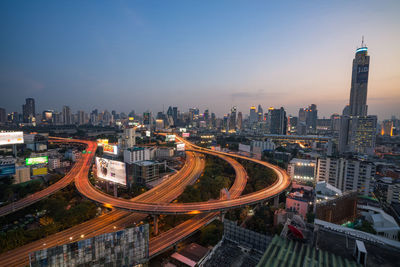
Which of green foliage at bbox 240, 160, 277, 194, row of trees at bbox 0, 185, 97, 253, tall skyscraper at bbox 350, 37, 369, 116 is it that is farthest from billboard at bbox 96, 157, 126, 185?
tall skyscraper at bbox 350, 37, 369, 116

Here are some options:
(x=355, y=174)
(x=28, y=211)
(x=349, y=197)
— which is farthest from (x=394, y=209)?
(x=28, y=211)

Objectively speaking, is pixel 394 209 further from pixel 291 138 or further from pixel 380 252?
pixel 291 138

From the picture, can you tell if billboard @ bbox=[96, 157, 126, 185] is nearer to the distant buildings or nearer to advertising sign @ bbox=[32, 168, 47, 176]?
advertising sign @ bbox=[32, 168, 47, 176]

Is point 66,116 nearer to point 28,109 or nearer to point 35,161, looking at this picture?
point 28,109

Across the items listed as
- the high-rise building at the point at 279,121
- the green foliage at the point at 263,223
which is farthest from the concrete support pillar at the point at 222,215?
the high-rise building at the point at 279,121

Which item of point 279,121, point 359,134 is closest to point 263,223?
point 359,134

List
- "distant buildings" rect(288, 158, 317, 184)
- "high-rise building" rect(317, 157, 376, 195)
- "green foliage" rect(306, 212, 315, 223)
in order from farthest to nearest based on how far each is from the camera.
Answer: "distant buildings" rect(288, 158, 317, 184), "high-rise building" rect(317, 157, 376, 195), "green foliage" rect(306, 212, 315, 223)
